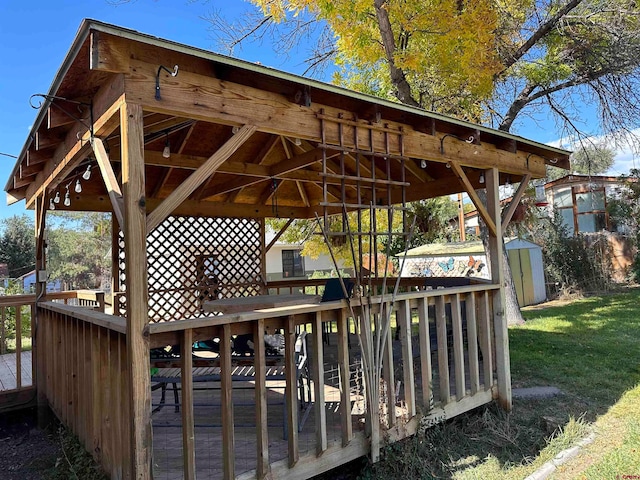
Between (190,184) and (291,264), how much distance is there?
17505 millimetres

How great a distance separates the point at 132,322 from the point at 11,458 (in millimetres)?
2688

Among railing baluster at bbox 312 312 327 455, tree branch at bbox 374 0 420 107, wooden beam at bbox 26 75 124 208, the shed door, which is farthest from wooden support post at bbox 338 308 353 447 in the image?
the shed door

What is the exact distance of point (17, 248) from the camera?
2384 cm

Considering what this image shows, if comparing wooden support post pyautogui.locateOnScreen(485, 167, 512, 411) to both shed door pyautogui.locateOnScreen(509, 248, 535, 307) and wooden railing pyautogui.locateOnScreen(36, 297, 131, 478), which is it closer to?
wooden railing pyautogui.locateOnScreen(36, 297, 131, 478)

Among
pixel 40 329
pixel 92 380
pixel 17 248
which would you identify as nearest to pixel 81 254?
pixel 17 248

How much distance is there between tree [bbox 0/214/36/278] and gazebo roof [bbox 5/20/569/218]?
22.6m

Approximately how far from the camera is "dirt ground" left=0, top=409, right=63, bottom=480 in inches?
124

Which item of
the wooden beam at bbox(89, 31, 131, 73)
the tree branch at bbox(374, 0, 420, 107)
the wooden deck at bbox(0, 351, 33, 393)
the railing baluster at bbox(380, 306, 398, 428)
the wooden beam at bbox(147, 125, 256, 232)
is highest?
the tree branch at bbox(374, 0, 420, 107)

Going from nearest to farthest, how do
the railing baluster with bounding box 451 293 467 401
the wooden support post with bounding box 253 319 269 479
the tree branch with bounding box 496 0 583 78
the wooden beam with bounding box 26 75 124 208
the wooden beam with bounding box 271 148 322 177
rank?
the wooden beam with bounding box 26 75 124 208, the wooden support post with bounding box 253 319 269 479, the railing baluster with bounding box 451 293 467 401, the wooden beam with bounding box 271 148 322 177, the tree branch with bounding box 496 0 583 78

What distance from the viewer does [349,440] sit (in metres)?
2.73

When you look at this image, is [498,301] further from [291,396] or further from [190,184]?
[190,184]

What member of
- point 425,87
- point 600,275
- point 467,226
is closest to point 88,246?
point 467,226

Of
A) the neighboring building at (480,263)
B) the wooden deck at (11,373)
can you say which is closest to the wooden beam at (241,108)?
the wooden deck at (11,373)

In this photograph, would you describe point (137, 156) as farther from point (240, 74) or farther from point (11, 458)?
point (11, 458)
